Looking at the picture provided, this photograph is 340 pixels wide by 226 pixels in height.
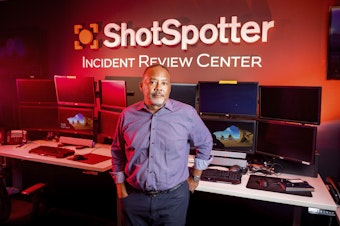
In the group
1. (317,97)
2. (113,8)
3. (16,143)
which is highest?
(113,8)

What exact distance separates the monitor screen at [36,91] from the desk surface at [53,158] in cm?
54

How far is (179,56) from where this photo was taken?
3729mm

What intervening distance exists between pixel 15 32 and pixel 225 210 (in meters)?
3.58

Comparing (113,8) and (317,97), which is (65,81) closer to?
(113,8)

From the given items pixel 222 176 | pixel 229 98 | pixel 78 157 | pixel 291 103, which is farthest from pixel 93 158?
pixel 291 103

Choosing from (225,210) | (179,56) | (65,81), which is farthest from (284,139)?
(65,81)

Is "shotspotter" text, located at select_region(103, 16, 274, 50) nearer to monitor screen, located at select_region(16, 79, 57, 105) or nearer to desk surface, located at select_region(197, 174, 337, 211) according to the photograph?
monitor screen, located at select_region(16, 79, 57, 105)

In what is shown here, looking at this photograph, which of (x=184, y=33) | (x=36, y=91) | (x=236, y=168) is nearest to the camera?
(x=236, y=168)

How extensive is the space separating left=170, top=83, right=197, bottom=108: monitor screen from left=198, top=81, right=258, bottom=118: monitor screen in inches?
3.2

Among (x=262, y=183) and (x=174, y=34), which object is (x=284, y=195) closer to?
(x=262, y=183)

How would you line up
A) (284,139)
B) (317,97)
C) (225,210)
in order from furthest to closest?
(225,210)
(284,139)
(317,97)

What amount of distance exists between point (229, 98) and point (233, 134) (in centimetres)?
36

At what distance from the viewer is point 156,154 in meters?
2.27

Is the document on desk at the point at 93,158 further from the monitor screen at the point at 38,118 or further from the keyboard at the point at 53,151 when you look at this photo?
the monitor screen at the point at 38,118
